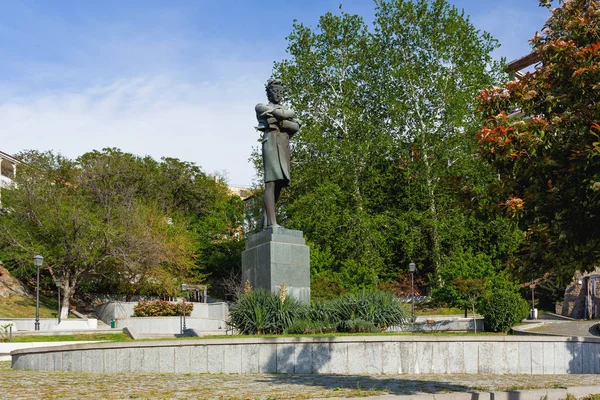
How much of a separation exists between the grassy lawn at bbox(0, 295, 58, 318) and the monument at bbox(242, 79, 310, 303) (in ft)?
93.0

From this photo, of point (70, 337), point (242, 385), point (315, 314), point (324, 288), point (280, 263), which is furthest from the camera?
point (324, 288)

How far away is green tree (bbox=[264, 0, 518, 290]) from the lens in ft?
124

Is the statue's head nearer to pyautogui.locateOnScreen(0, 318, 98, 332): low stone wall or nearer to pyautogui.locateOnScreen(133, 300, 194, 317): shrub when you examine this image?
pyautogui.locateOnScreen(0, 318, 98, 332): low stone wall

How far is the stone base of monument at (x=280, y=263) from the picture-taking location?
15969 mm

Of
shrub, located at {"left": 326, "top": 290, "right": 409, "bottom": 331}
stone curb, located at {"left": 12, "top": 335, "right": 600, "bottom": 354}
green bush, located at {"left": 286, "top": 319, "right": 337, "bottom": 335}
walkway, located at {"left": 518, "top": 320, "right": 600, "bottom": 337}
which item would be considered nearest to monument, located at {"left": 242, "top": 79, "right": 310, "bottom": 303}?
shrub, located at {"left": 326, "top": 290, "right": 409, "bottom": 331}

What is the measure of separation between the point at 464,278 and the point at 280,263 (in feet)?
65.9

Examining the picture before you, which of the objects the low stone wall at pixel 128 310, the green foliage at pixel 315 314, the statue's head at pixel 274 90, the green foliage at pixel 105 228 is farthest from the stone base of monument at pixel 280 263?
the green foliage at pixel 105 228

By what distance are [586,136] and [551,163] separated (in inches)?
19.2

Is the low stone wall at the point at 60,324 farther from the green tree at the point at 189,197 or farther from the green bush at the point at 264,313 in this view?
the green bush at the point at 264,313

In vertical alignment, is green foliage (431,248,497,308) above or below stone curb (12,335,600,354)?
above

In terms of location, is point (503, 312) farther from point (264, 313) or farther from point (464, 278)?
point (264, 313)

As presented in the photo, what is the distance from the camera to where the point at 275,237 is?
16.3 m

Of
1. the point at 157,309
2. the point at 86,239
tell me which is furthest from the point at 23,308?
the point at 157,309

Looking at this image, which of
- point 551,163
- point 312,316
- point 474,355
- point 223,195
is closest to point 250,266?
point 312,316
